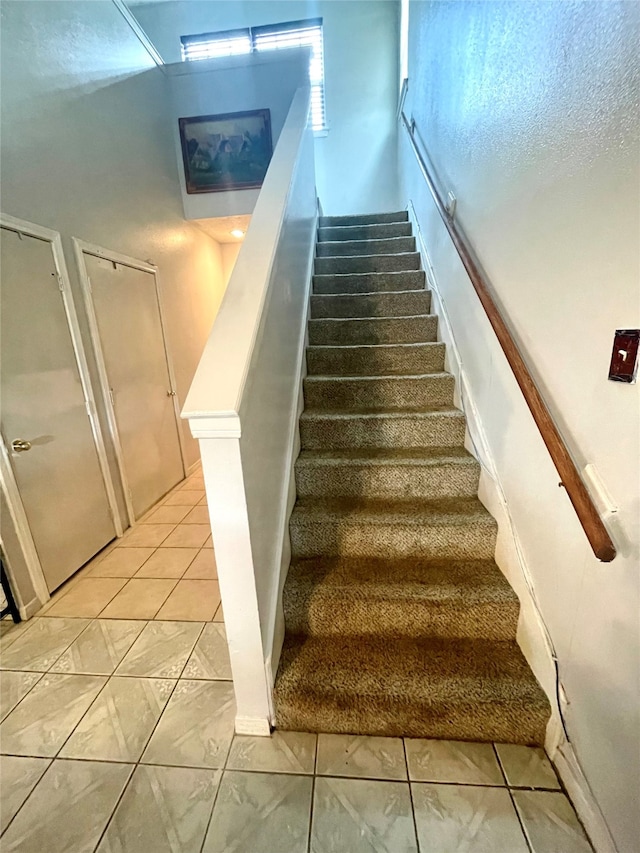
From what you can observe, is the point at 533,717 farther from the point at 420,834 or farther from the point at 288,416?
the point at 288,416

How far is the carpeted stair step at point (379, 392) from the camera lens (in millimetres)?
1957

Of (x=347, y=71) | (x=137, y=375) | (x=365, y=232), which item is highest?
(x=347, y=71)

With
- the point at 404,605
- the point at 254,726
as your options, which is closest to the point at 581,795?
the point at 404,605

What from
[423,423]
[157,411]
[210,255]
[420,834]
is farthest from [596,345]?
[210,255]

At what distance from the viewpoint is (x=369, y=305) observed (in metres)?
2.42

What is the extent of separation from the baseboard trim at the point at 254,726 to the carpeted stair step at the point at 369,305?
213cm

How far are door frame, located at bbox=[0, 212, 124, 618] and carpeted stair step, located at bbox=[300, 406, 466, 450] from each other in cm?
138

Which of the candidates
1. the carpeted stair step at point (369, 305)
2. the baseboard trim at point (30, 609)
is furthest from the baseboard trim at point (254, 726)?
the carpeted stair step at point (369, 305)

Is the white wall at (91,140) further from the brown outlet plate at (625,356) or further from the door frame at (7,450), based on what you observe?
the brown outlet plate at (625,356)

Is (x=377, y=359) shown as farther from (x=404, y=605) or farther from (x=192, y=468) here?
(x=192, y=468)

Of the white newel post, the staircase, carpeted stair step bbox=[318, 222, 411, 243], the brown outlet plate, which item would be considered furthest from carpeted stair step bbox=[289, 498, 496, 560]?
carpeted stair step bbox=[318, 222, 411, 243]

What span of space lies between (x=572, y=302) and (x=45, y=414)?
2332mm

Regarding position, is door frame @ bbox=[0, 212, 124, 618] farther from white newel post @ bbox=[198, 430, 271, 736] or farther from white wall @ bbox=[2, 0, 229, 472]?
white newel post @ bbox=[198, 430, 271, 736]

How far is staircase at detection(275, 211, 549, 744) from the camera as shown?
1162 mm
